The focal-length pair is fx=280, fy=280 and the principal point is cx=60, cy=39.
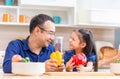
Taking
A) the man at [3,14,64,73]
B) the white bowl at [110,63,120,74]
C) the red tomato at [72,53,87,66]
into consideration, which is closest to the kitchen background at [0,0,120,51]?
the man at [3,14,64,73]

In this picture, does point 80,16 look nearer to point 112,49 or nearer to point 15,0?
Result: point 112,49

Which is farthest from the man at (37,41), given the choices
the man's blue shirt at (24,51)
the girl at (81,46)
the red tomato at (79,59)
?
the red tomato at (79,59)

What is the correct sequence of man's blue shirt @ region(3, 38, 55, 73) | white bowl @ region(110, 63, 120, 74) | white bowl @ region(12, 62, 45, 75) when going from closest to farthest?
1. white bowl @ region(12, 62, 45, 75)
2. white bowl @ region(110, 63, 120, 74)
3. man's blue shirt @ region(3, 38, 55, 73)

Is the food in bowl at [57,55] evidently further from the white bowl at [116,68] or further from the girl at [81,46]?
the girl at [81,46]

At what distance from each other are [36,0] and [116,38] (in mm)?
1187

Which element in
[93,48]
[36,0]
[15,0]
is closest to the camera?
[93,48]

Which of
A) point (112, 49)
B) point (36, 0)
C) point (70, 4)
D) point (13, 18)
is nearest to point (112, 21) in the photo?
point (112, 49)

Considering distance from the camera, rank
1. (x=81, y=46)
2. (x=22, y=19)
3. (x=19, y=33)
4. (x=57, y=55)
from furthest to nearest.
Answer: (x=19, y=33), (x=22, y=19), (x=81, y=46), (x=57, y=55)

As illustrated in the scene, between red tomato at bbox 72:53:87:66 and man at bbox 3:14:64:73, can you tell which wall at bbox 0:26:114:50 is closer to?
man at bbox 3:14:64:73

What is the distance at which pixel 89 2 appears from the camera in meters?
3.27

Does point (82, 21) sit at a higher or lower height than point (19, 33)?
higher

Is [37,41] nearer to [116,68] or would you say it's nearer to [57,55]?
[57,55]

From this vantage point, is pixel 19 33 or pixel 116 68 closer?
pixel 116 68

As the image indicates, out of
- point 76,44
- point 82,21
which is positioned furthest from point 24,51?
point 82,21
